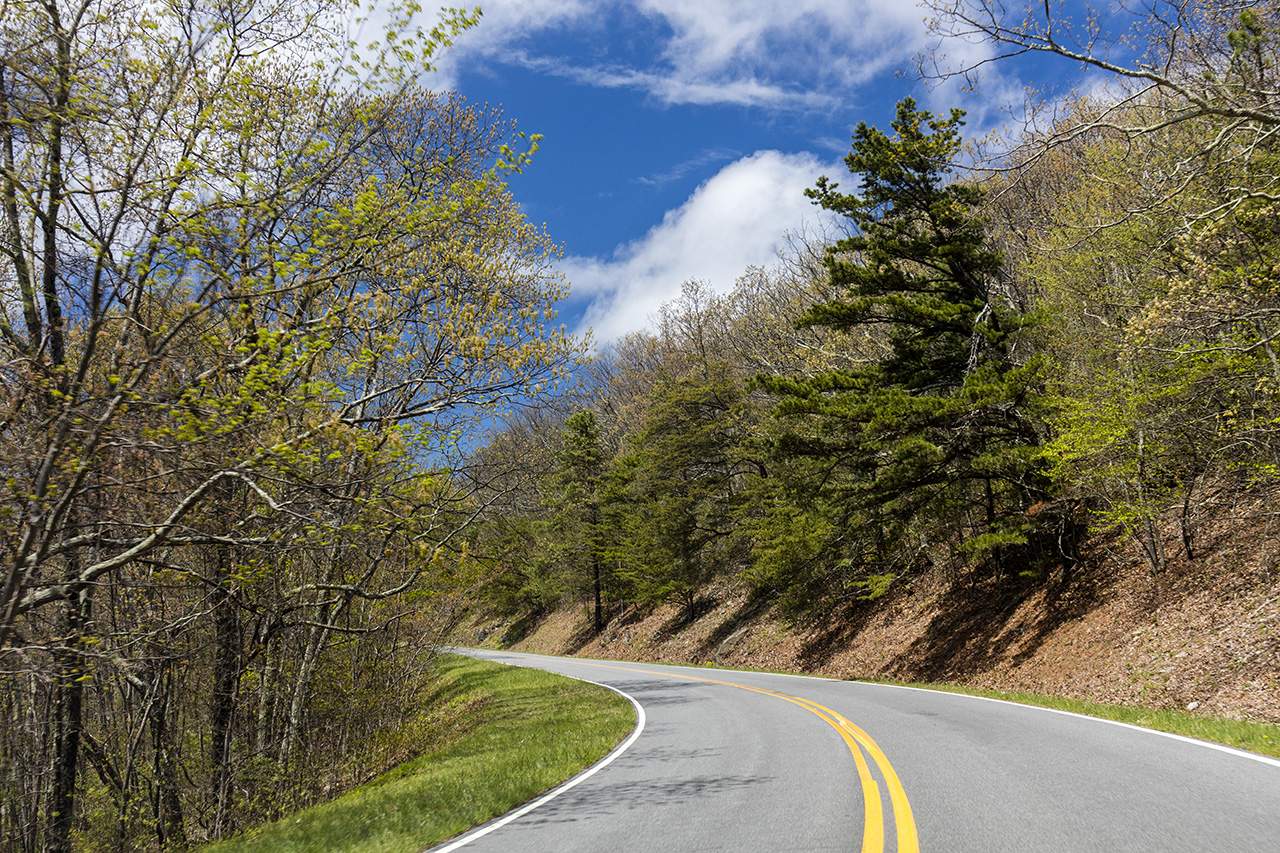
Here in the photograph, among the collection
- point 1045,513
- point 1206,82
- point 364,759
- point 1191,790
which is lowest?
point 364,759

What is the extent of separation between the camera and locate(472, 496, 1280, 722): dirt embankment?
11008 millimetres

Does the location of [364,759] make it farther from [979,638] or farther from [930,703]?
[979,638]

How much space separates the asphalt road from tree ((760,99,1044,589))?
680 centimetres

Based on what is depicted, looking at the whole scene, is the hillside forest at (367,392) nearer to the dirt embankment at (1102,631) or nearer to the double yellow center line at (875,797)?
the dirt embankment at (1102,631)

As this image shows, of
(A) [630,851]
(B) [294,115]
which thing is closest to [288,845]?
(A) [630,851]

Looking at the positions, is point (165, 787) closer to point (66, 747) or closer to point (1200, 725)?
point (66, 747)

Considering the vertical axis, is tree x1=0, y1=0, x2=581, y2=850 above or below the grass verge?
above

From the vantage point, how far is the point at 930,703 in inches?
493

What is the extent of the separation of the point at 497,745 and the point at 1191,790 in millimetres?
9518

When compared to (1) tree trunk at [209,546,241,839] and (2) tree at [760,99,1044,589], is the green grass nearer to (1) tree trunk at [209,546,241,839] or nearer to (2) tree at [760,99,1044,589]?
(1) tree trunk at [209,546,241,839]

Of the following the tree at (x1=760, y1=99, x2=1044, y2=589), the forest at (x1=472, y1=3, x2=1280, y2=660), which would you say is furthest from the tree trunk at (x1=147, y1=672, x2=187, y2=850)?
the tree at (x1=760, y1=99, x2=1044, y2=589)

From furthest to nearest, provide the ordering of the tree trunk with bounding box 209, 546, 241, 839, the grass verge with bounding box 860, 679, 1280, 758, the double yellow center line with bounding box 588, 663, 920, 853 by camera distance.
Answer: the tree trunk with bounding box 209, 546, 241, 839 < the grass verge with bounding box 860, 679, 1280, 758 < the double yellow center line with bounding box 588, 663, 920, 853

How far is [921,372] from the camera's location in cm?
1750

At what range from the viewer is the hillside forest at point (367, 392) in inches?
276
